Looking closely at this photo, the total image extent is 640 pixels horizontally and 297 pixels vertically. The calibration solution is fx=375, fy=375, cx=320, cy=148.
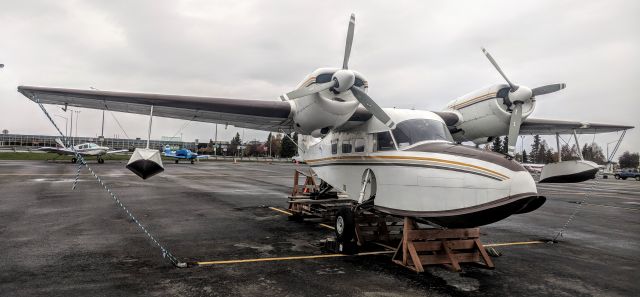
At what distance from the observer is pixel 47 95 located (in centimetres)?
902

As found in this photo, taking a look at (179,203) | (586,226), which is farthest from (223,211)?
(586,226)

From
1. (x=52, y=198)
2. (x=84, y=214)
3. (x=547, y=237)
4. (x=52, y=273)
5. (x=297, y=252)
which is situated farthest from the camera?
(x=52, y=198)

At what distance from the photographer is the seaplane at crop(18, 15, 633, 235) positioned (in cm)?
577

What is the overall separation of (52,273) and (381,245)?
20.2 feet

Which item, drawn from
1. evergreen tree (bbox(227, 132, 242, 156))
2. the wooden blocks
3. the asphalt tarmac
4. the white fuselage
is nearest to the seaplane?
the white fuselage

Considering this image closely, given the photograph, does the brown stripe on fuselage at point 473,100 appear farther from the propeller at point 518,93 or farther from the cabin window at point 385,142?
the cabin window at point 385,142

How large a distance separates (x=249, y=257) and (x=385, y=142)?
361 centimetres

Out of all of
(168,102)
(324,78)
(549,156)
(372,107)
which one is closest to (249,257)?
(372,107)

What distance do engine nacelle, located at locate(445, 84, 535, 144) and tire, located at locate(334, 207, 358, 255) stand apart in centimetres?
496

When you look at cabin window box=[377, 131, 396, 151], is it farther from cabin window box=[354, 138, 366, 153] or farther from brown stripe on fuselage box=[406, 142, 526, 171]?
brown stripe on fuselage box=[406, 142, 526, 171]

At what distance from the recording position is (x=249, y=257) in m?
7.14

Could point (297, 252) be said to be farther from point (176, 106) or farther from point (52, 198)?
point (52, 198)

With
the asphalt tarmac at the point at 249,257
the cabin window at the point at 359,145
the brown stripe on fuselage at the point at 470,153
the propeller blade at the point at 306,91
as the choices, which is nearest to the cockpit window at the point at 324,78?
the propeller blade at the point at 306,91

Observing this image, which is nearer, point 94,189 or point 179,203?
point 179,203
